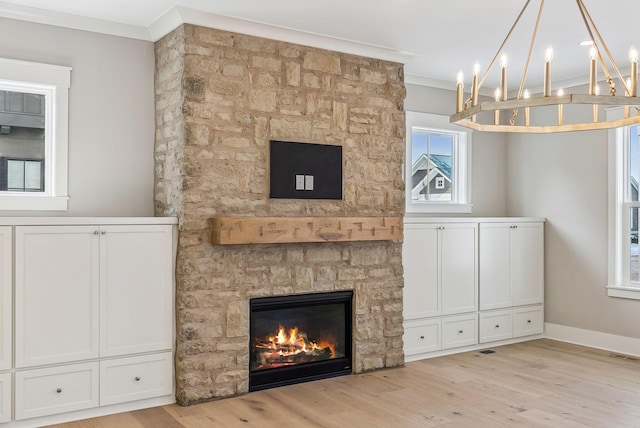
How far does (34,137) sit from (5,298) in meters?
1.21

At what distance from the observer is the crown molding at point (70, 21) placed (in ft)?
13.2

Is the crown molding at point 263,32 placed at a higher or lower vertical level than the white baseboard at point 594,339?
higher

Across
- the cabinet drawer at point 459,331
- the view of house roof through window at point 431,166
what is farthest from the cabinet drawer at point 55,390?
the view of house roof through window at point 431,166

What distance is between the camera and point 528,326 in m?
6.29

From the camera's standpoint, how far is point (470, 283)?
578cm

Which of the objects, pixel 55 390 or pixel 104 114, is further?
pixel 104 114

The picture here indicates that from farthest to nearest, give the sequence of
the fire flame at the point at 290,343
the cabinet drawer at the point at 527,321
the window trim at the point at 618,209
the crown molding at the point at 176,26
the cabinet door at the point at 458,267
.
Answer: the cabinet drawer at the point at 527,321
the window trim at the point at 618,209
the cabinet door at the point at 458,267
the fire flame at the point at 290,343
the crown molding at the point at 176,26

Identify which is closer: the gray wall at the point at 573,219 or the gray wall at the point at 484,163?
the gray wall at the point at 573,219

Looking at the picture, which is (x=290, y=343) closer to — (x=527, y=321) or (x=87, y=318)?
(x=87, y=318)

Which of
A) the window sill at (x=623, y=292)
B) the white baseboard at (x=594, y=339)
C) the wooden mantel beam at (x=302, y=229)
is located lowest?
the white baseboard at (x=594, y=339)

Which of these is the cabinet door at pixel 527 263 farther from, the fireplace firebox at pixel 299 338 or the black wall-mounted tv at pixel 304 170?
the black wall-mounted tv at pixel 304 170

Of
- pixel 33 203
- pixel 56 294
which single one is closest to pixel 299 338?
pixel 56 294

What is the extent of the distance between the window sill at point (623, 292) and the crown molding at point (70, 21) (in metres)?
4.71

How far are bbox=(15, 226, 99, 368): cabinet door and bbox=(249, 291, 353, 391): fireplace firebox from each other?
1.16 m
